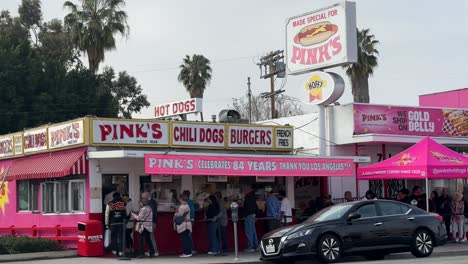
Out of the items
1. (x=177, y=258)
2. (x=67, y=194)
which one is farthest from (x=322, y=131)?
(x=67, y=194)

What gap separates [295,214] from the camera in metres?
26.4

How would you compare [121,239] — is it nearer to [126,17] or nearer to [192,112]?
[192,112]

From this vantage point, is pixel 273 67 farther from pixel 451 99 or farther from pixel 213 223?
pixel 213 223

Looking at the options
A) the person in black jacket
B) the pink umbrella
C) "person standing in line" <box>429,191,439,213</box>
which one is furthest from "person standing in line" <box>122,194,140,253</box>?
"person standing in line" <box>429,191,439,213</box>

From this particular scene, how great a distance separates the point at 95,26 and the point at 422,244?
3304 centimetres

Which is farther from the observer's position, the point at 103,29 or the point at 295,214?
the point at 103,29

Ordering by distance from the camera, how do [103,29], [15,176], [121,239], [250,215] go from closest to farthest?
1. [121,239]
2. [250,215]
3. [15,176]
4. [103,29]

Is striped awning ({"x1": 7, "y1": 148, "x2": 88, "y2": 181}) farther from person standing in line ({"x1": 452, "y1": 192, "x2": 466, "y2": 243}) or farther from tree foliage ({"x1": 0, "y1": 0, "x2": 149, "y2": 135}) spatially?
tree foliage ({"x1": 0, "y1": 0, "x2": 149, "y2": 135})

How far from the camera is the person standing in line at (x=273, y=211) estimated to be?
78.7 ft

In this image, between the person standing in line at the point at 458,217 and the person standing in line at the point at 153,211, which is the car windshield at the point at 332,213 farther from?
the person standing in line at the point at 458,217

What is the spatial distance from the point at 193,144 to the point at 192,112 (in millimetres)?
1767

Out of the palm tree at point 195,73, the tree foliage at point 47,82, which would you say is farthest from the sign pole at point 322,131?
the palm tree at point 195,73

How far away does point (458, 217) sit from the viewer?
86.6 feet

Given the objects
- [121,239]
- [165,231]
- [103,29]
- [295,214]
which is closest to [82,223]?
[121,239]
